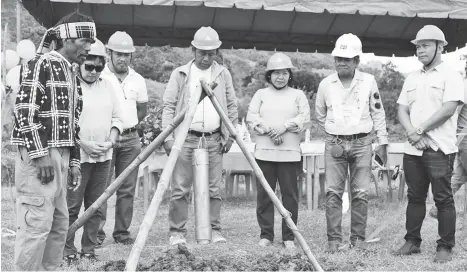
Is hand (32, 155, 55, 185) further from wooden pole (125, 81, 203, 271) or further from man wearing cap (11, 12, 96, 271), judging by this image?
wooden pole (125, 81, 203, 271)

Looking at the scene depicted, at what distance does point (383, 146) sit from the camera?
261 inches

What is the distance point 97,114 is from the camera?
19.8 ft

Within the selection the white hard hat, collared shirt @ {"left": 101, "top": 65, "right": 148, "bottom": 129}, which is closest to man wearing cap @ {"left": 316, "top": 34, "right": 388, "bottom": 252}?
collared shirt @ {"left": 101, "top": 65, "right": 148, "bottom": 129}

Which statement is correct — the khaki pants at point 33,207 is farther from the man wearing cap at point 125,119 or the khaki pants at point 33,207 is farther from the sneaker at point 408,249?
the sneaker at point 408,249

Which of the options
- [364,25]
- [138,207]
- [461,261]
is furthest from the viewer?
[138,207]

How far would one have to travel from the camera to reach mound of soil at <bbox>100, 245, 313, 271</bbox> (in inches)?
204

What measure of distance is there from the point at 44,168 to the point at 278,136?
10.1 feet

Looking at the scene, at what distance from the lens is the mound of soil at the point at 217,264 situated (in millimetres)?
5188

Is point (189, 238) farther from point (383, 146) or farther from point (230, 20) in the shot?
point (230, 20)

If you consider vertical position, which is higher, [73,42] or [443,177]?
[73,42]

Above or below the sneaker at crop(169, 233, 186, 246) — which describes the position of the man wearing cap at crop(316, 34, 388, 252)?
above

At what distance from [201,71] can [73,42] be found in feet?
7.76

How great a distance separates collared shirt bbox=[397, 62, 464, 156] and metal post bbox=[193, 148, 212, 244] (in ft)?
6.93

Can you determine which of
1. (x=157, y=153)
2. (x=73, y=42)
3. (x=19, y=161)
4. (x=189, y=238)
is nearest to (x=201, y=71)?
(x=189, y=238)
